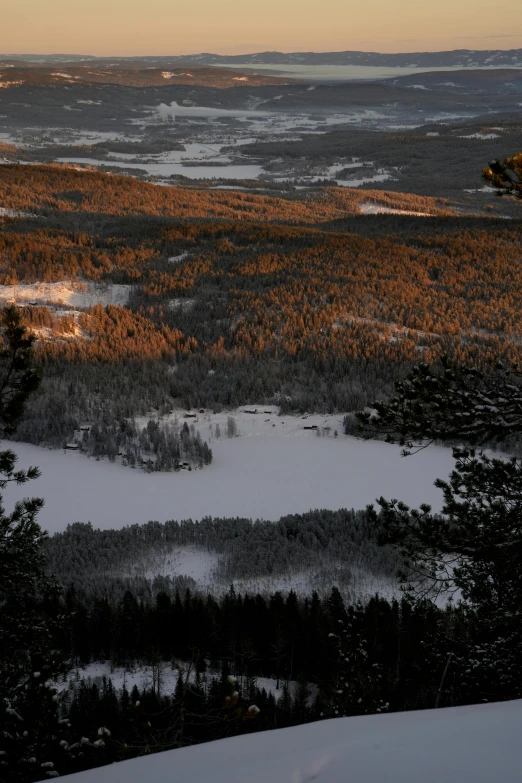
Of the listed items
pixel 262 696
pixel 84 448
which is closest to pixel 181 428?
pixel 84 448

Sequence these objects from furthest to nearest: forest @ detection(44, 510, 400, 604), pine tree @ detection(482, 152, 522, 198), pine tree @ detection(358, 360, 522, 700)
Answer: forest @ detection(44, 510, 400, 604)
pine tree @ detection(358, 360, 522, 700)
pine tree @ detection(482, 152, 522, 198)

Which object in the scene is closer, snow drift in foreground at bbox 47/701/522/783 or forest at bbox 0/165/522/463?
snow drift in foreground at bbox 47/701/522/783

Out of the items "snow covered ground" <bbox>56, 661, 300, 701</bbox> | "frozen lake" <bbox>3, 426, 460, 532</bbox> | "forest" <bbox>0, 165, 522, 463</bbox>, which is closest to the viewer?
"snow covered ground" <bbox>56, 661, 300, 701</bbox>

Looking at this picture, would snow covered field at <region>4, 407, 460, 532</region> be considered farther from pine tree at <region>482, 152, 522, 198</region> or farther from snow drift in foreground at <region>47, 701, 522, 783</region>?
snow drift in foreground at <region>47, 701, 522, 783</region>

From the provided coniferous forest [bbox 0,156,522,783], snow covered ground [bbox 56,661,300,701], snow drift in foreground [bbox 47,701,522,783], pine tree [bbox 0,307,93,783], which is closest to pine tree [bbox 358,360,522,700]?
coniferous forest [bbox 0,156,522,783]

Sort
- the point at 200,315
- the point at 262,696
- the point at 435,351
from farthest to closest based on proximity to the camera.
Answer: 1. the point at 200,315
2. the point at 435,351
3. the point at 262,696

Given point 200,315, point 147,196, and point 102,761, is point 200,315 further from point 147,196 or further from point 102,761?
point 147,196

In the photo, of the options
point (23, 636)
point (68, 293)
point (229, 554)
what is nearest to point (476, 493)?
point (23, 636)

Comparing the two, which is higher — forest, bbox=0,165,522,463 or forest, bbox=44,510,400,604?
forest, bbox=0,165,522,463
